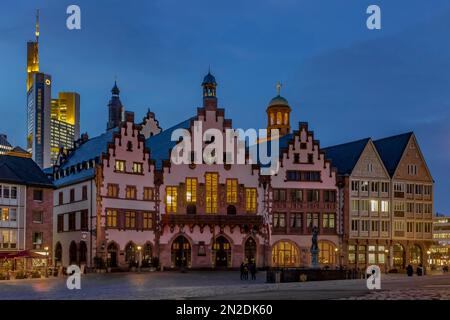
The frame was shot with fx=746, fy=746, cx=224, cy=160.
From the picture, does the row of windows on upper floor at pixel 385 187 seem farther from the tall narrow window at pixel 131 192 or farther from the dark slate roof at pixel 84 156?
the dark slate roof at pixel 84 156

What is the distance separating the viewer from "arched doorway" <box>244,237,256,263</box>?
88.4 m

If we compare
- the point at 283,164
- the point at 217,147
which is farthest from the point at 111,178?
the point at 283,164

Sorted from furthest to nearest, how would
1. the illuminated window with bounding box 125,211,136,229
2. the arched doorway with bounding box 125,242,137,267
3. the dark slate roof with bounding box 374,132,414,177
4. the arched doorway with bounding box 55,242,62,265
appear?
the dark slate roof with bounding box 374,132,414,177 < the arched doorway with bounding box 55,242,62,265 < the illuminated window with bounding box 125,211,136,229 < the arched doorway with bounding box 125,242,137,267

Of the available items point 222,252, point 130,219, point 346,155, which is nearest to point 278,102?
point 346,155

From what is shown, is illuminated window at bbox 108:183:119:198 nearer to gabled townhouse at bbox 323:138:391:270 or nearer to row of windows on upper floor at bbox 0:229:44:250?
row of windows on upper floor at bbox 0:229:44:250

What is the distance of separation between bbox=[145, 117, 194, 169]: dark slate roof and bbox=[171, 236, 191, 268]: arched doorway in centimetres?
909

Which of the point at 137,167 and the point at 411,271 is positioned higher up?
the point at 137,167

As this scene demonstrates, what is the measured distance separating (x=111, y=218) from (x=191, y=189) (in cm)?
1057

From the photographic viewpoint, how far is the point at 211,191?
88250 mm

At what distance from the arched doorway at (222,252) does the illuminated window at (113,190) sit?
1340 cm

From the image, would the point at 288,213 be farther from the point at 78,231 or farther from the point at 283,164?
the point at 78,231

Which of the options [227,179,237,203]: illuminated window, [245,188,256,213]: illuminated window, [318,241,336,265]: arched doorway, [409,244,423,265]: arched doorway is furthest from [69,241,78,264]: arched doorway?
[409,244,423,265]: arched doorway

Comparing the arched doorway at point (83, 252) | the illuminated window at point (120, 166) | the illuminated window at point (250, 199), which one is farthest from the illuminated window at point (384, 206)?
the arched doorway at point (83, 252)

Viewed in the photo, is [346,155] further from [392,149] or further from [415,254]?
[415,254]
